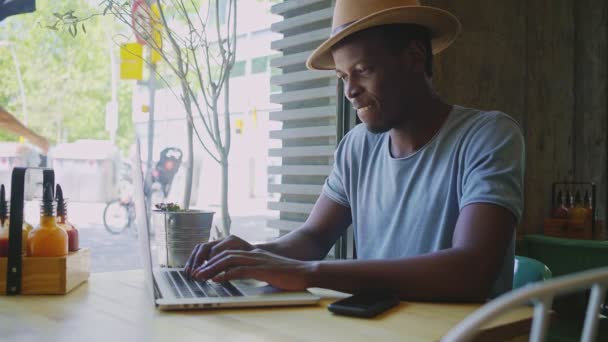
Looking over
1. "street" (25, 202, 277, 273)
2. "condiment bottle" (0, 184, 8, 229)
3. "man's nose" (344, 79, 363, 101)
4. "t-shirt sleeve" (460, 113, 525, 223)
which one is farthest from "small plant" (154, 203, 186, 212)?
"t-shirt sleeve" (460, 113, 525, 223)

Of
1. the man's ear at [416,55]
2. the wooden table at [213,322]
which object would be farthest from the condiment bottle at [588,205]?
the wooden table at [213,322]

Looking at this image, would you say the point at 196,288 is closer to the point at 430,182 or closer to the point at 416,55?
the point at 430,182

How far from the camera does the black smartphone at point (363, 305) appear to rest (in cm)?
100

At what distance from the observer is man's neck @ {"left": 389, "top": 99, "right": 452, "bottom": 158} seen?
1.64 meters

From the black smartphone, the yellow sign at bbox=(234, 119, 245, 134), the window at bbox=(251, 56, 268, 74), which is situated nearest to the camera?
the black smartphone

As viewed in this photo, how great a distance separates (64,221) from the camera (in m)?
1.36

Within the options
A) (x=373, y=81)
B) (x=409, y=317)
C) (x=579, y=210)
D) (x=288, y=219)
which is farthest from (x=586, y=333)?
(x=579, y=210)

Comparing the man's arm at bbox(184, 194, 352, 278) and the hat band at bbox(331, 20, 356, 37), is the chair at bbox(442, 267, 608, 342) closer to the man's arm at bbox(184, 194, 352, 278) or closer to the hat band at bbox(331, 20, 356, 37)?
the man's arm at bbox(184, 194, 352, 278)

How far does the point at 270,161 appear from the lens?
258 cm

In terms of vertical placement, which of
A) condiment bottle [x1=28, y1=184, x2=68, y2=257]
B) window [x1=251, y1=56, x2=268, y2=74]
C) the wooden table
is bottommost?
the wooden table

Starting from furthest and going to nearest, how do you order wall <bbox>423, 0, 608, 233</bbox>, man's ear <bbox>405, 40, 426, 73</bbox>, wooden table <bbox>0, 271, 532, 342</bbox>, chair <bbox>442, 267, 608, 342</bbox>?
wall <bbox>423, 0, 608, 233</bbox>
man's ear <bbox>405, 40, 426, 73</bbox>
wooden table <bbox>0, 271, 532, 342</bbox>
chair <bbox>442, 267, 608, 342</bbox>

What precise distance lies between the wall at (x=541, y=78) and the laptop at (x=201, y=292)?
5.13ft

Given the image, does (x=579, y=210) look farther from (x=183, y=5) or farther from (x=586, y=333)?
(x=586, y=333)

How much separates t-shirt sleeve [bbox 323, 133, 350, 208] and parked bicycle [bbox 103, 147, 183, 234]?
1.94 feet
